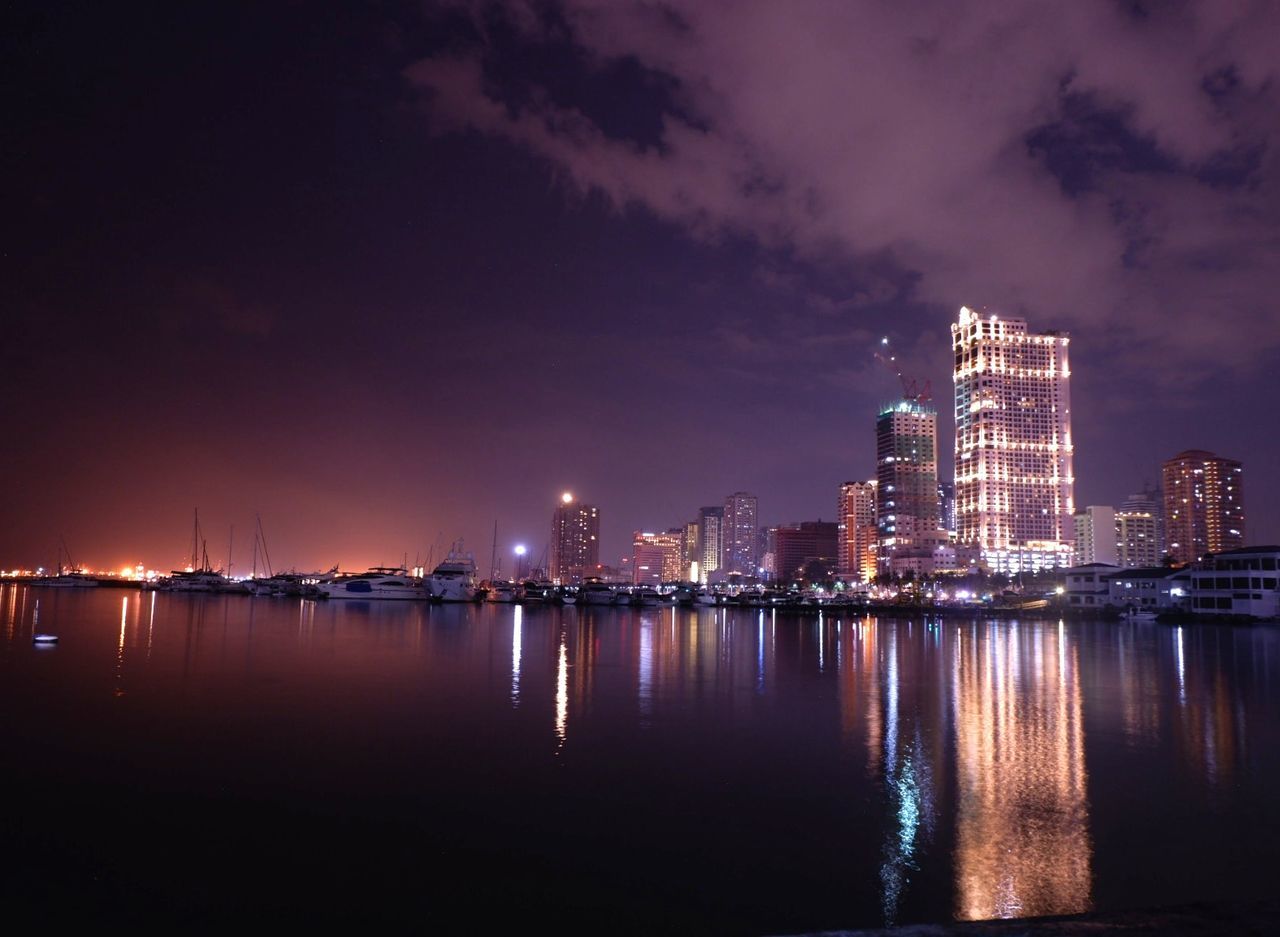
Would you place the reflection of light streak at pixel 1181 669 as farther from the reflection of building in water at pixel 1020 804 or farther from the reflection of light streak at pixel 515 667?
the reflection of light streak at pixel 515 667

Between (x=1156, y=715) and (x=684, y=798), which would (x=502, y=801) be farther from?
(x=1156, y=715)

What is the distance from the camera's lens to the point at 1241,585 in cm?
10481

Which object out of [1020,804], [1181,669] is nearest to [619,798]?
[1020,804]

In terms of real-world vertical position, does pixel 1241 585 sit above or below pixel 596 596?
above

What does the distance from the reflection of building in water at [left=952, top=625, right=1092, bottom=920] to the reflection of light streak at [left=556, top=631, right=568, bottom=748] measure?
1048 centimetres

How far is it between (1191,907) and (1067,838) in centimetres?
858

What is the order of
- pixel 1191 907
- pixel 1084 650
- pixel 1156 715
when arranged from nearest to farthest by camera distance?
pixel 1191 907
pixel 1156 715
pixel 1084 650

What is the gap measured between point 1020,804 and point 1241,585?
11226cm

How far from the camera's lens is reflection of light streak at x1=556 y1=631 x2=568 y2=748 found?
23688mm

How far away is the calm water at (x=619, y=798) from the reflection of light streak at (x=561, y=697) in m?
0.36

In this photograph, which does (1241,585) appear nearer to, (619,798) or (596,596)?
(596,596)

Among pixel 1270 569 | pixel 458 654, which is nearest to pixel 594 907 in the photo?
pixel 458 654

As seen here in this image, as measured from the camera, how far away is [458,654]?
153 ft

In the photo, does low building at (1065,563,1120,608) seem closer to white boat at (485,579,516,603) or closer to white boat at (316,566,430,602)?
white boat at (485,579,516,603)
